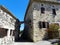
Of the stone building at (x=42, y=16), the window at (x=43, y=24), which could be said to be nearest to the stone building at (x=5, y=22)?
the stone building at (x=42, y=16)

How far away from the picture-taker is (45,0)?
1358cm

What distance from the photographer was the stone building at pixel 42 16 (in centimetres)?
1231

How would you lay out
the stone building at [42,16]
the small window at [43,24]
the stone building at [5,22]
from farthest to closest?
the small window at [43,24], the stone building at [42,16], the stone building at [5,22]

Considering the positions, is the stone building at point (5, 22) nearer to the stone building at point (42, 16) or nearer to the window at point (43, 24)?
the stone building at point (42, 16)

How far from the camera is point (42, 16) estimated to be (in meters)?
13.0

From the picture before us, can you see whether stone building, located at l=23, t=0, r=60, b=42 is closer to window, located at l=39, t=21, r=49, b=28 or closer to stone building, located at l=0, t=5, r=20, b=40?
window, located at l=39, t=21, r=49, b=28

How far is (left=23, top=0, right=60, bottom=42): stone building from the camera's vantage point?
12.3 metres

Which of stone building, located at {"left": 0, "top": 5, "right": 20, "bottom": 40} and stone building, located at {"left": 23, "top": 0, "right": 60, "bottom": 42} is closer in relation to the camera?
stone building, located at {"left": 0, "top": 5, "right": 20, "bottom": 40}

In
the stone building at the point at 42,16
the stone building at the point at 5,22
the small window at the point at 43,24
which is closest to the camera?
the stone building at the point at 5,22

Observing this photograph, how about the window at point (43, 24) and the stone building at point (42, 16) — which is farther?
the window at point (43, 24)

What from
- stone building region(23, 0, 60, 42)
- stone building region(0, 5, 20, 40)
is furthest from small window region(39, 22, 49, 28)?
stone building region(0, 5, 20, 40)

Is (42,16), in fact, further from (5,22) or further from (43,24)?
(5,22)

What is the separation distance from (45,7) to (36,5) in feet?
5.04

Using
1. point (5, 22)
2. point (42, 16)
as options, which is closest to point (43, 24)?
point (42, 16)
